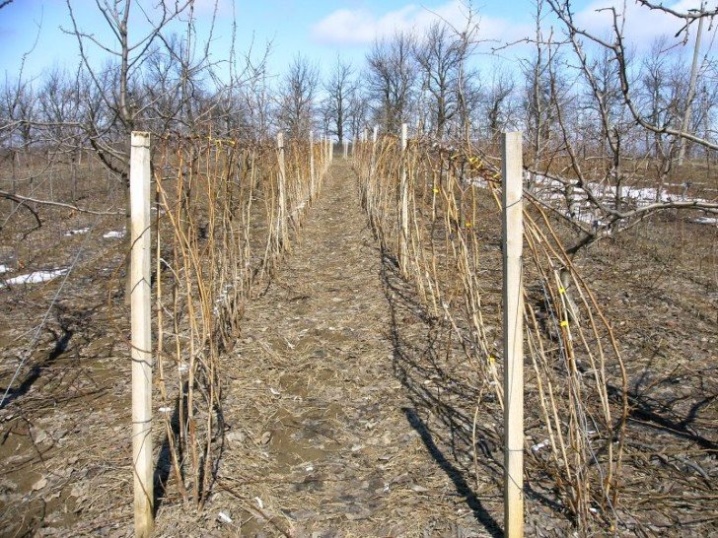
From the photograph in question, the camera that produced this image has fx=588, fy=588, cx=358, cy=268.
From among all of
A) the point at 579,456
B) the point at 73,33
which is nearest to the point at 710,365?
the point at 579,456

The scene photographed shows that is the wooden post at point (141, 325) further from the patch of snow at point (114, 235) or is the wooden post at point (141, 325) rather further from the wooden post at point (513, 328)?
the patch of snow at point (114, 235)

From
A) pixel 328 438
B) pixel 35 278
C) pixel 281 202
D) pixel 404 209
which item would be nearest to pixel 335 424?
pixel 328 438

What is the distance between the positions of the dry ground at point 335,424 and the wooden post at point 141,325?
0.18 meters

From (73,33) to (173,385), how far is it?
3263mm

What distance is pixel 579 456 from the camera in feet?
7.53

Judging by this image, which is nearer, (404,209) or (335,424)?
(335,424)

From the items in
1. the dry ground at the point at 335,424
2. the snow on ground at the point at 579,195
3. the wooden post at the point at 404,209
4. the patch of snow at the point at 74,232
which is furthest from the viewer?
the patch of snow at the point at 74,232

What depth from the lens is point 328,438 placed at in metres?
3.26

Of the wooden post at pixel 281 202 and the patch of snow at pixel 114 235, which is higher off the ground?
the wooden post at pixel 281 202

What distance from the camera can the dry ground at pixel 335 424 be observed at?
2488 millimetres

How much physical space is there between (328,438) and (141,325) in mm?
1387

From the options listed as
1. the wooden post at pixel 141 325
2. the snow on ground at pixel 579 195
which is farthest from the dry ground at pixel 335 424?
the snow on ground at pixel 579 195

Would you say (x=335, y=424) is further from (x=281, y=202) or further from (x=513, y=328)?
(x=281, y=202)

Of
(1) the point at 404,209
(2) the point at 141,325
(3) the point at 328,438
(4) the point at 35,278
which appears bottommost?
(3) the point at 328,438
